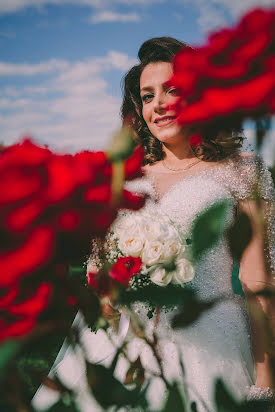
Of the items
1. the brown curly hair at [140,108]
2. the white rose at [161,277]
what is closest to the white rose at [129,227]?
the white rose at [161,277]

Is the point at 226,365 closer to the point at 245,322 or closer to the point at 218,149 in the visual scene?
the point at 245,322

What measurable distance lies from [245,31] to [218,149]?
1540 mm

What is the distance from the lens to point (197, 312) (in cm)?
51

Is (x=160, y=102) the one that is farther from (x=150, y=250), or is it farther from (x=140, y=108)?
(x=150, y=250)

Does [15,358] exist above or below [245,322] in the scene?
above

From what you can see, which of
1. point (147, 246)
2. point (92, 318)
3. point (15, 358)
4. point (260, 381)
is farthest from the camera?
point (260, 381)

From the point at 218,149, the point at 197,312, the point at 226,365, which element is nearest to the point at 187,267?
the point at 197,312

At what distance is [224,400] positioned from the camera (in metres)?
0.58

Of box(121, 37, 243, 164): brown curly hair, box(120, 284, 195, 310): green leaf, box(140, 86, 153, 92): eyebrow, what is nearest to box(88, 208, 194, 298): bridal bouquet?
box(120, 284, 195, 310): green leaf

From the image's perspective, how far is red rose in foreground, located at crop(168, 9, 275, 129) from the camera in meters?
0.39

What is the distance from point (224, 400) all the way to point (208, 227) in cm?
32

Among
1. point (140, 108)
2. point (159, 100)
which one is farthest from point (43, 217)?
point (140, 108)

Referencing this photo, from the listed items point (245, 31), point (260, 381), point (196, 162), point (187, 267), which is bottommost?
point (260, 381)

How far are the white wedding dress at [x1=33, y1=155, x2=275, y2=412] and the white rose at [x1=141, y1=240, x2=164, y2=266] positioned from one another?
48 centimetres
